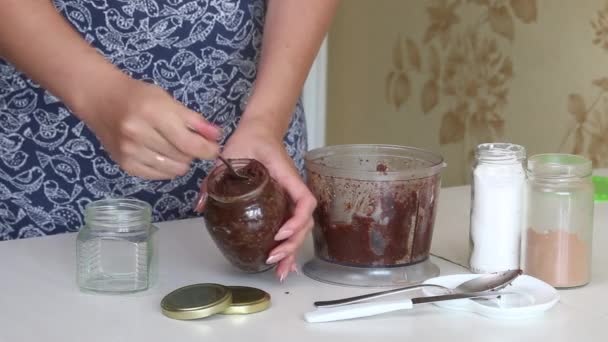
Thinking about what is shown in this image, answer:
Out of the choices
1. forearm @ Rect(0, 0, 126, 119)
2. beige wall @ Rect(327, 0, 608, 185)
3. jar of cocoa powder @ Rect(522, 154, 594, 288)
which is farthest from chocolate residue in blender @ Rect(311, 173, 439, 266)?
beige wall @ Rect(327, 0, 608, 185)

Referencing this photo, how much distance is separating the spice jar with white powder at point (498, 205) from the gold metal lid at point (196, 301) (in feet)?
0.97

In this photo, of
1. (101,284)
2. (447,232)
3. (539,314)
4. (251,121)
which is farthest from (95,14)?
(539,314)

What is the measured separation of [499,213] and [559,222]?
6cm

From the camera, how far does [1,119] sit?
1.36 m

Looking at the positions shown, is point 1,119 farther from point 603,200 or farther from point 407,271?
point 603,200

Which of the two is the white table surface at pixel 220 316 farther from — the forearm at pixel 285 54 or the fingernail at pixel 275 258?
the forearm at pixel 285 54

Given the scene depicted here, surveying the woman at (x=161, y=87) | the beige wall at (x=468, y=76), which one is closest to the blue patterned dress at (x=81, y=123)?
the woman at (x=161, y=87)

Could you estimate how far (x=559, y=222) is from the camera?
3.51ft

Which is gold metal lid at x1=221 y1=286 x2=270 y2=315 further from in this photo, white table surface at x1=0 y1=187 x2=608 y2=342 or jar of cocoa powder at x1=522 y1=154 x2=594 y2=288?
jar of cocoa powder at x1=522 y1=154 x2=594 y2=288

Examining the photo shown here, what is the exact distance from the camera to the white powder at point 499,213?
3.51 ft

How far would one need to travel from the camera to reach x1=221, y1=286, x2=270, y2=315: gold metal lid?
97cm

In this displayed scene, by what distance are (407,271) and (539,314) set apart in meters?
0.16

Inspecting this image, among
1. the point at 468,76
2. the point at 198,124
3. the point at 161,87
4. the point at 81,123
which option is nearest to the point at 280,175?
the point at 198,124

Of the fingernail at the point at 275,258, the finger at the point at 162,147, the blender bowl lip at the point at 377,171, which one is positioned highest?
the finger at the point at 162,147
